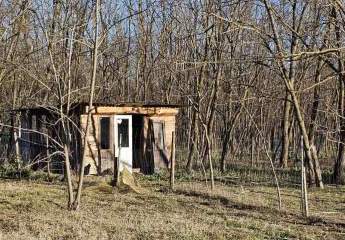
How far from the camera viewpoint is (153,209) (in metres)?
10.9

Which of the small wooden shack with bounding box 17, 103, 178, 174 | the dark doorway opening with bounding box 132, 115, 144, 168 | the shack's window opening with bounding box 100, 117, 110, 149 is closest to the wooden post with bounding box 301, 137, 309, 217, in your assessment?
the small wooden shack with bounding box 17, 103, 178, 174

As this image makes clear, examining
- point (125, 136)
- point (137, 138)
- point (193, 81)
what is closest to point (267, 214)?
point (125, 136)

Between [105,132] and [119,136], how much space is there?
1.65 feet

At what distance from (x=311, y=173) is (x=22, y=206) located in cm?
880

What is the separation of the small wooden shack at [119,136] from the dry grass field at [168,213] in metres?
3.66

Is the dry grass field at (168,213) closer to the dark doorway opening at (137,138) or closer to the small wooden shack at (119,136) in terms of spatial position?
the small wooden shack at (119,136)

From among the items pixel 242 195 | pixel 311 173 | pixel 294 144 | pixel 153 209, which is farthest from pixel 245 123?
pixel 153 209

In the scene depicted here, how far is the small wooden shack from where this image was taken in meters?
18.6

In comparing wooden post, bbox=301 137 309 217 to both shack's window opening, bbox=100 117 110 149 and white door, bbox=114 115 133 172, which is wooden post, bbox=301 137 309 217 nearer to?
white door, bbox=114 115 133 172

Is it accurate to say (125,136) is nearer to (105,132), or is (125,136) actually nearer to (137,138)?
(105,132)

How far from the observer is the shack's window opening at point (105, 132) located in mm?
19156

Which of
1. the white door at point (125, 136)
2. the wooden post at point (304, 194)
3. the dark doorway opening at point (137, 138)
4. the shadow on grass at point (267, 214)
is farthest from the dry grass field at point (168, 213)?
the dark doorway opening at point (137, 138)

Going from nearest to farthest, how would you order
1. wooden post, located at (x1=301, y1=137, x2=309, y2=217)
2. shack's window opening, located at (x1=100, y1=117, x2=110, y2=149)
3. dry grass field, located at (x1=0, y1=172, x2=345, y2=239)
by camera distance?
dry grass field, located at (x1=0, y1=172, x2=345, y2=239)
wooden post, located at (x1=301, y1=137, x2=309, y2=217)
shack's window opening, located at (x1=100, y1=117, x2=110, y2=149)

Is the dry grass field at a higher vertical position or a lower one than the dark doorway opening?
lower
